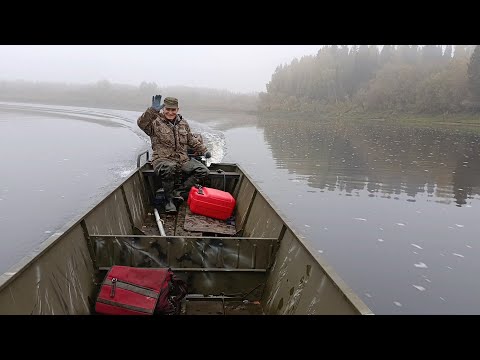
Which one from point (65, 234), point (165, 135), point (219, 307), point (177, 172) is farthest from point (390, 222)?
point (65, 234)

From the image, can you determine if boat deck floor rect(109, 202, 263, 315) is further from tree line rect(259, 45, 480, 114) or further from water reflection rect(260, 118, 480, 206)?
tree line rect(259, 45, 480, 114)

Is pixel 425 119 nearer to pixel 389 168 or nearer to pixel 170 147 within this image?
pixel 389 168

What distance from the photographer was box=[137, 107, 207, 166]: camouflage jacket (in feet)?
26.0

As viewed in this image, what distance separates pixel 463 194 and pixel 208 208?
1224cm

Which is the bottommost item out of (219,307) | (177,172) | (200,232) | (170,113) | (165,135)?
(219,307)

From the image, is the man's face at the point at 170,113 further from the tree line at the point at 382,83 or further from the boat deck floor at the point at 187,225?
Result: the tree line at the point at 382,83

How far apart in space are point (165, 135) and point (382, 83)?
98.8m

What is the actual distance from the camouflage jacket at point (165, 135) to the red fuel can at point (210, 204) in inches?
38.3

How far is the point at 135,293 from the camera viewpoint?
13.3 feet

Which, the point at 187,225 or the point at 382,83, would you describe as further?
the point at 382,83

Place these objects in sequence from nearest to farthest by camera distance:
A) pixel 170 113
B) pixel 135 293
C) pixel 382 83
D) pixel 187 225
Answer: pixel 135 293
pixel 187 225
pixel 170 113
pixel 382 83

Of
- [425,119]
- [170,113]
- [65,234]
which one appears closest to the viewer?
[65,234]

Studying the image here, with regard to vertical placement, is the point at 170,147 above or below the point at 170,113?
below

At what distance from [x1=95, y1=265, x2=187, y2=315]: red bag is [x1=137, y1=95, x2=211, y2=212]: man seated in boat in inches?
138
